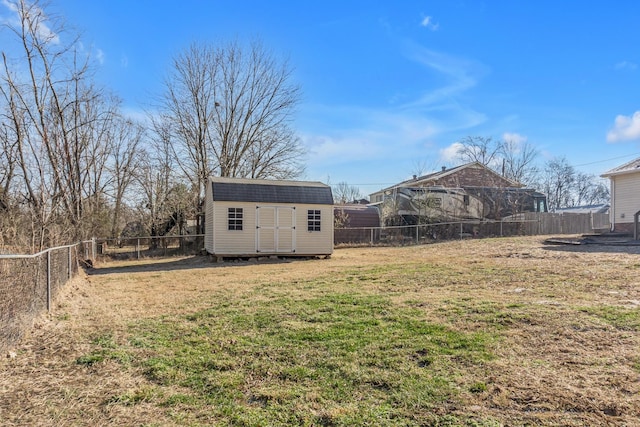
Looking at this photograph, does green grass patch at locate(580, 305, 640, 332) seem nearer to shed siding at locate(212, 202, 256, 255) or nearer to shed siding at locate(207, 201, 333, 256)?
shed siding at locate(207, 201, 333, 256)

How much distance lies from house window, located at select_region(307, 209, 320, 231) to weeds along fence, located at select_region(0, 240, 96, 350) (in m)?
9.76

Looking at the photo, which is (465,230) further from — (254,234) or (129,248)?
(129,248)

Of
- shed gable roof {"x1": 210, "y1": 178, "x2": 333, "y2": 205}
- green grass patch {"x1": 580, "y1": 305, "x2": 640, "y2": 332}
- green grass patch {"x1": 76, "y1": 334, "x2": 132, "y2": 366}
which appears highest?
shed gable roof {"x1": 210, "y1": 178, "x2": 333, "y2": 205}

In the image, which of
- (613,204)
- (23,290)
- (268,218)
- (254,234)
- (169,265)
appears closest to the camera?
(23,290)

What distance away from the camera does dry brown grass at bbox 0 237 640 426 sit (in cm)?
266

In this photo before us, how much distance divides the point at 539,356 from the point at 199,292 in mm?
5875

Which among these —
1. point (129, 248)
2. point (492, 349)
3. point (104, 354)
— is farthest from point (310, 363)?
point (129, 248)

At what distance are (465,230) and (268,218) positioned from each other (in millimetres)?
11929

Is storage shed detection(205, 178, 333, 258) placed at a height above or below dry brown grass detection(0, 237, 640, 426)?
above

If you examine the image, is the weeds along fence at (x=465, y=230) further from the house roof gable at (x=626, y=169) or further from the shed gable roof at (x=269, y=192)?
the shed gable roof at (x=269, y=192)

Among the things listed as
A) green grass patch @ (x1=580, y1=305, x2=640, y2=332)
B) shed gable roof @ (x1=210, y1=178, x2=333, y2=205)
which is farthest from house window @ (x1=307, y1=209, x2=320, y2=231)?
green grass patch @ (x1=580, y1=305, x2=640, y2=332)

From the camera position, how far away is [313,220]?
15336 mm

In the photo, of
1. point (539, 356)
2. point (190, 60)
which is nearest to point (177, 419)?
point (539, 356)

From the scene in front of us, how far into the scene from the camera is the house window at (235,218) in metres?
14.4
